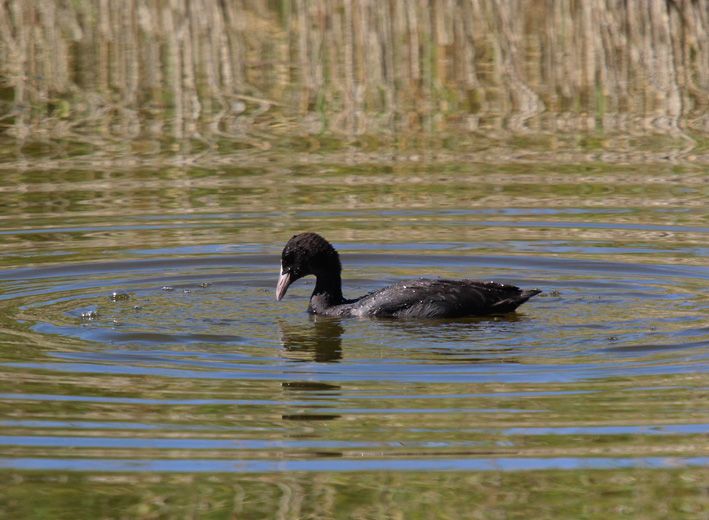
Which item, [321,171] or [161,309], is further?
[321,171]

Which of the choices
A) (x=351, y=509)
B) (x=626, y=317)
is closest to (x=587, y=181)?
(x=626, y=317)

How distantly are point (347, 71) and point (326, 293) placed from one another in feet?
22.7

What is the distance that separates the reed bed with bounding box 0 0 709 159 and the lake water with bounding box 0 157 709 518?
132 cm

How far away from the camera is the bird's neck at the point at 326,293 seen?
980 cm

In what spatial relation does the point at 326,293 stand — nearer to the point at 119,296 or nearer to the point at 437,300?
the point at 437,300

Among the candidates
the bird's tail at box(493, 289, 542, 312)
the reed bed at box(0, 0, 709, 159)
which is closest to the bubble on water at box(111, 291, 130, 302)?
the bird's tail at box(493, 289, 542, 312)

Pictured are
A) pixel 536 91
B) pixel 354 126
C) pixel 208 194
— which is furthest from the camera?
pixel 536 91

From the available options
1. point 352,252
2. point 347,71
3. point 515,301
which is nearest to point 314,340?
point 515,301

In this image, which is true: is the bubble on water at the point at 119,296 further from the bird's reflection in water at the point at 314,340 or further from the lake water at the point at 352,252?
the bird's reflection in water at the point at 314,340

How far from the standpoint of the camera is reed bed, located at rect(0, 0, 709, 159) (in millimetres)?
14836

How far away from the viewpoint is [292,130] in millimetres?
14883

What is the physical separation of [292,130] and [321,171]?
152cm

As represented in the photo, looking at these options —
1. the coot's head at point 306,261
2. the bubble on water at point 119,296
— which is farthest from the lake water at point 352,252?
the coot's head at point 306,261

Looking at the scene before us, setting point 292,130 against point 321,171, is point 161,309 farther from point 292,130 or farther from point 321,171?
point 292,130
